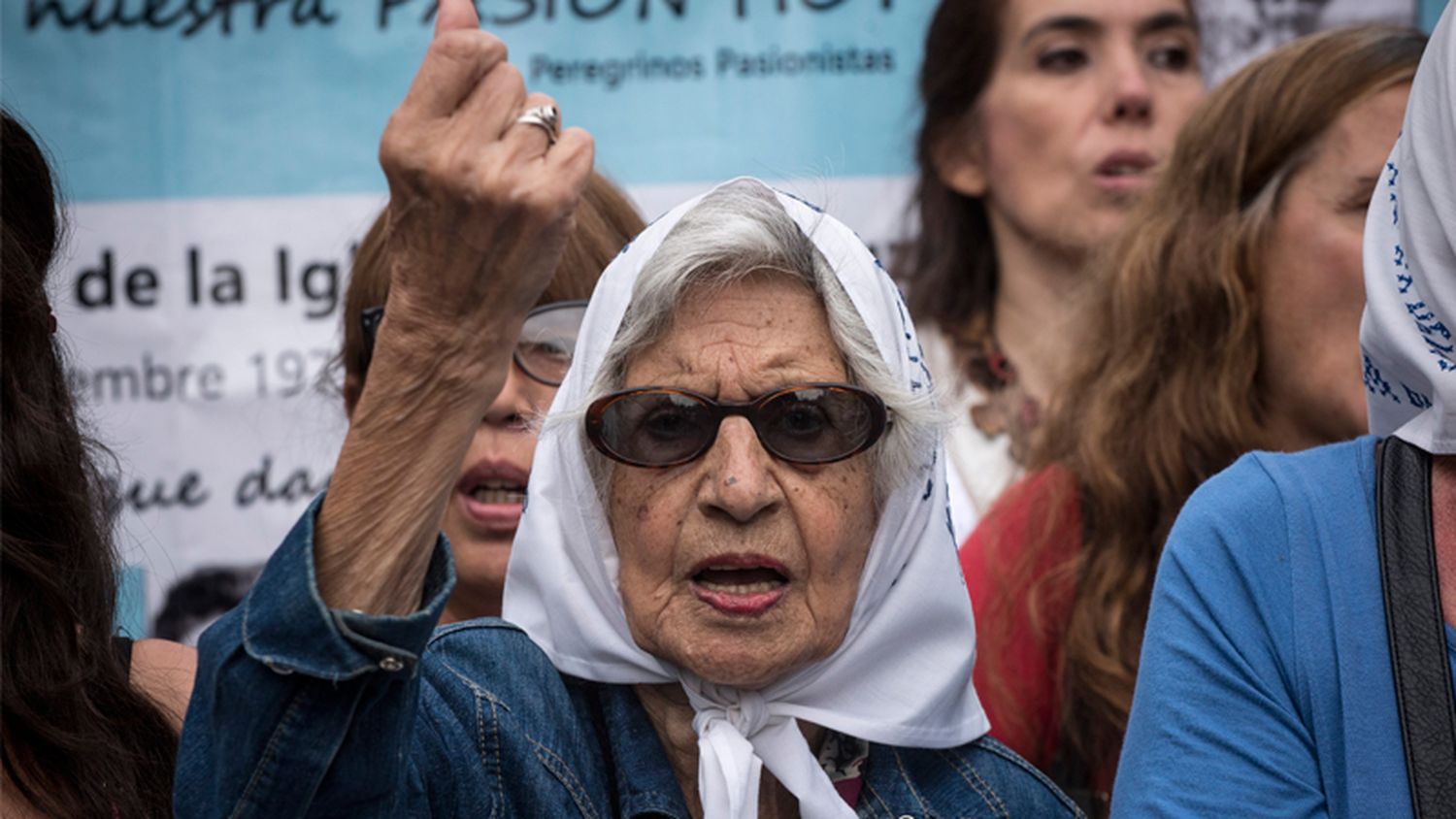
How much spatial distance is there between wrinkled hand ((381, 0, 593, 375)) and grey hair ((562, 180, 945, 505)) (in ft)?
2.05

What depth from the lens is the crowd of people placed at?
1768 millimetres

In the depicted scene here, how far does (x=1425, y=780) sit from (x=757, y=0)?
3014mm

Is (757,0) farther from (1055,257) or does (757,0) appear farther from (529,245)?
(529,245)

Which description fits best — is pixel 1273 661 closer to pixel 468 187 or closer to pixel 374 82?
pixel 468 187

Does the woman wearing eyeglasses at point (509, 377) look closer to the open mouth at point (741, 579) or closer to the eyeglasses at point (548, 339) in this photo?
the eyeglasses at point (548, 339)

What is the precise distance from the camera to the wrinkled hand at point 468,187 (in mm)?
1693

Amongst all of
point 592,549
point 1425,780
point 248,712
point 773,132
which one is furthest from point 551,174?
point 773,132

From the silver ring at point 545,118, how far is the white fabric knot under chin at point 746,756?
2.89 ft

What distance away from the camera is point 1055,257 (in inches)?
169

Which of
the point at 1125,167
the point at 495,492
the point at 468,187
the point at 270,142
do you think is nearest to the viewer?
the point at 468,187

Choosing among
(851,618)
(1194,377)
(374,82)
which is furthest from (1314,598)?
(374,82)

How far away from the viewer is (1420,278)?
2006 millimetres

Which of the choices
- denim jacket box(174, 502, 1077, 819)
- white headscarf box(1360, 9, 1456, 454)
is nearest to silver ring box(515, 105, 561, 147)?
denim jacket box(174, 502, 1077, 819)

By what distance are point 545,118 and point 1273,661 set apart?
3.19 ft
